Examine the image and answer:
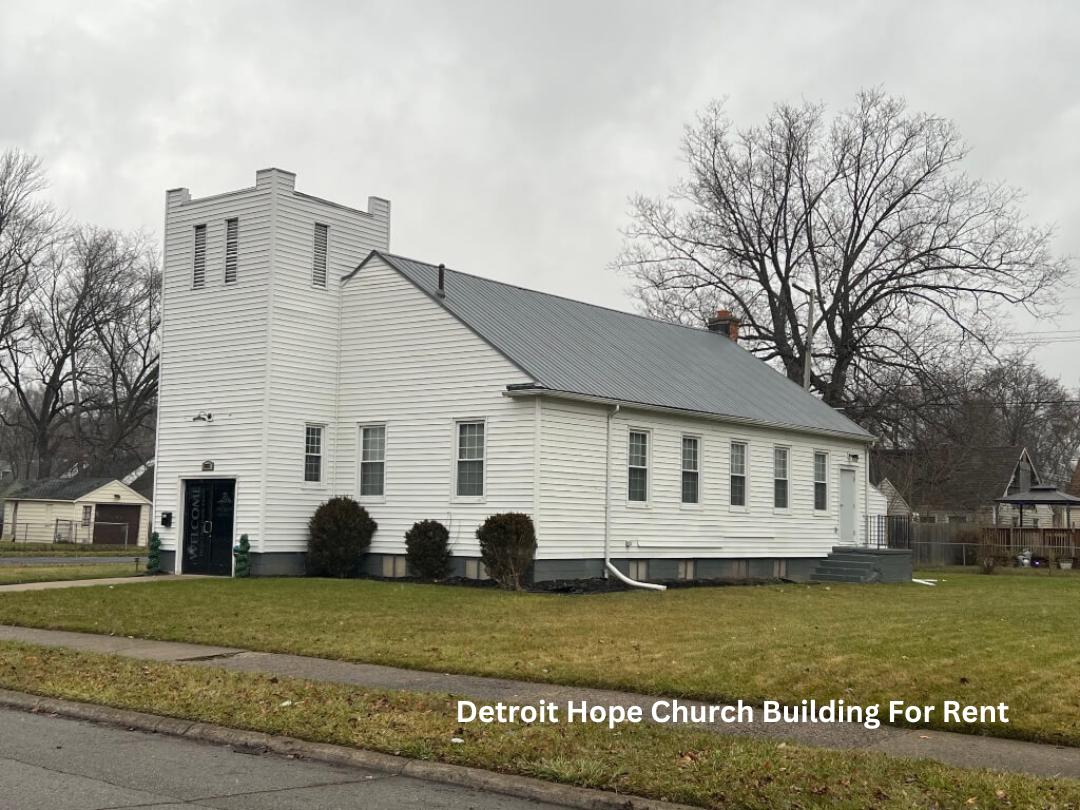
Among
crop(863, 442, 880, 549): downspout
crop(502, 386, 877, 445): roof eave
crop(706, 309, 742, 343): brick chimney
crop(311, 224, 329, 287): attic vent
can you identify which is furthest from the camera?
crop(706, 309, 742, 343): brick chimney

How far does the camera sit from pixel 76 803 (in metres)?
7.23

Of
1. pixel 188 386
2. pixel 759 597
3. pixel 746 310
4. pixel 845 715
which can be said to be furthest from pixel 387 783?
pixel 746 310

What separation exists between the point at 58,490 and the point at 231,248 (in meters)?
37.6

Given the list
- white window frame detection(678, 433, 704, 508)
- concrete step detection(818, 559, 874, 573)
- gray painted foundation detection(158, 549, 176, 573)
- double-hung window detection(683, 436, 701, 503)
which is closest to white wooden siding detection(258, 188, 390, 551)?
gray painted foundation detection(158, 549, 176, 573)

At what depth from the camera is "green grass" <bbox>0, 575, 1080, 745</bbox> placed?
36.0ft

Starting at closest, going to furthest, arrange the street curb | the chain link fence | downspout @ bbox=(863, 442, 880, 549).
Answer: the street curb < downspout @ bbox=(863, 442, 880, 549) < the chain link fence

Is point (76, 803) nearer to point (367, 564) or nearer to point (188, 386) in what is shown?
point (367, 564)

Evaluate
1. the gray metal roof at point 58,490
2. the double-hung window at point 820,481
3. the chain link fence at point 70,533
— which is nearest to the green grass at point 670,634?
the double-hung window at point 820,481

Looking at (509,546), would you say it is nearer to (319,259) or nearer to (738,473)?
(738,473)

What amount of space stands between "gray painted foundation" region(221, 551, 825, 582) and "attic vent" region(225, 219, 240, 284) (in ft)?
20.7

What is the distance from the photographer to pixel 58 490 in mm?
59281

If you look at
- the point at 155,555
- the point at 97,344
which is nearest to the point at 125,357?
the point at 97,344

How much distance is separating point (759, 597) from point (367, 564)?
845cm

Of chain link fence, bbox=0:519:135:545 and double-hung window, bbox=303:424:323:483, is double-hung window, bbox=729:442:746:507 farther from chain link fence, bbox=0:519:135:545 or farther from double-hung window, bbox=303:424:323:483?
chain link fence, bbox=0:519:135:545
